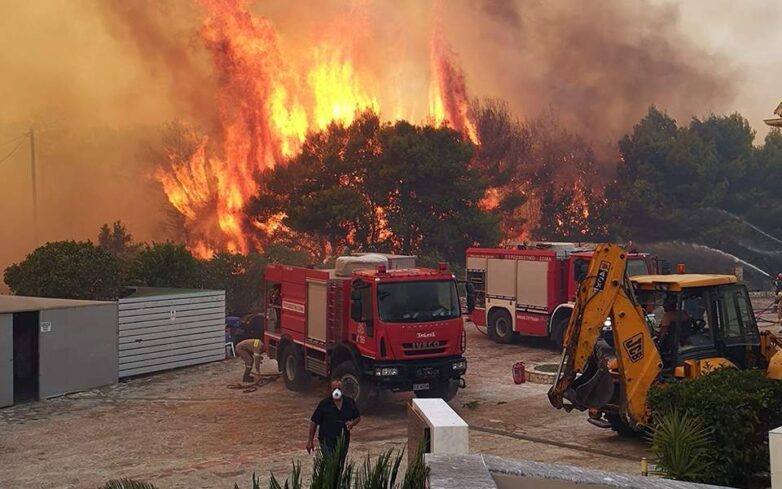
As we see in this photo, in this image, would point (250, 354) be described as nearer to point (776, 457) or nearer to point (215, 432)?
point (215, 432)

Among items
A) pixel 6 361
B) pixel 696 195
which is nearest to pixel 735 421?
pixel 6 361

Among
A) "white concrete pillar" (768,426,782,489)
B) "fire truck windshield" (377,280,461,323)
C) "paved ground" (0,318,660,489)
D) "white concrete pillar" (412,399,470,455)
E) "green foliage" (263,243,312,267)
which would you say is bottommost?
"paved ground" (0,318,660,489)

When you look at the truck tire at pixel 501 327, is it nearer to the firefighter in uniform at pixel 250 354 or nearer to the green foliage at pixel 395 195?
the firefighter in uniform at pixel 250 354

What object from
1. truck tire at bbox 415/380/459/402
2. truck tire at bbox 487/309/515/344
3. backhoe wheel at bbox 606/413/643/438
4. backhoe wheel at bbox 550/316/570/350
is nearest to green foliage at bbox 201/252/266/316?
truck tire at bbox 487/309/515/344

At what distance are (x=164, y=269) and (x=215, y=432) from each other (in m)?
11.3

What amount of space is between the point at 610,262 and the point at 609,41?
65.5 m

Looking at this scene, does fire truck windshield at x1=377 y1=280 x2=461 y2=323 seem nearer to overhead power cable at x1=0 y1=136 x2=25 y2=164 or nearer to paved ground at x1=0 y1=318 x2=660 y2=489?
paved ground at x1=0 y1=318 x2=660 y2=489

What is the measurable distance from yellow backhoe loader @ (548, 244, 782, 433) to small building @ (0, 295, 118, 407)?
1046 cm

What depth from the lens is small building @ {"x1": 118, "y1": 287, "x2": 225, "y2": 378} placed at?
765 inches

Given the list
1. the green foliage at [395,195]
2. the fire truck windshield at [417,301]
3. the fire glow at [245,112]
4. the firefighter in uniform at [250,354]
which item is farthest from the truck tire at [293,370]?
the fire glow at [245,112]

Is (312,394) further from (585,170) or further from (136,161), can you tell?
(585,170)

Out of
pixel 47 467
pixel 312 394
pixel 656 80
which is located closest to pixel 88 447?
pixel 47 467

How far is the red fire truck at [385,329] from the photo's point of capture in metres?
14.9

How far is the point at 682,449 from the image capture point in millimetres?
8719
